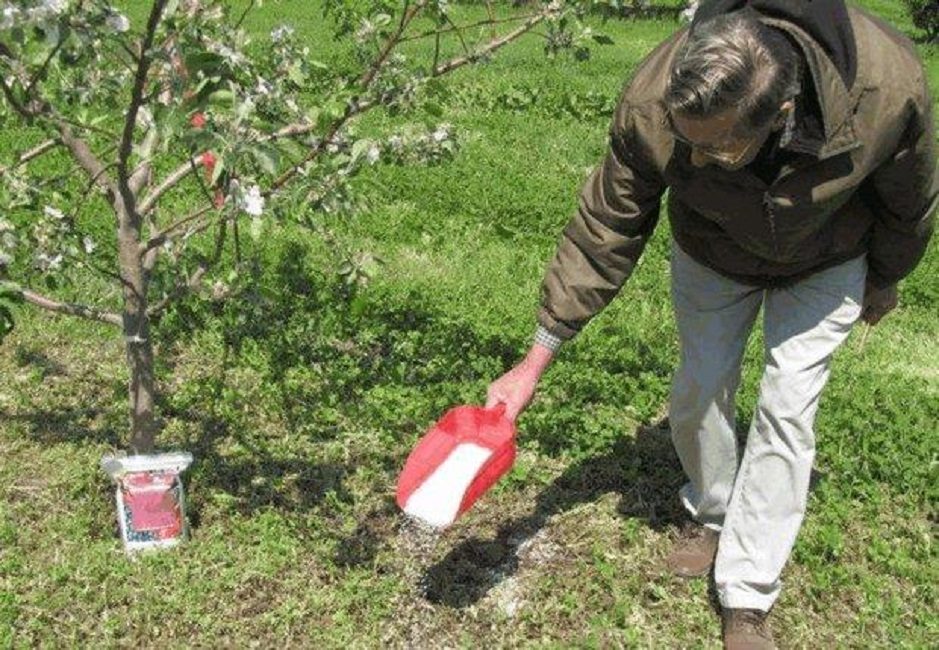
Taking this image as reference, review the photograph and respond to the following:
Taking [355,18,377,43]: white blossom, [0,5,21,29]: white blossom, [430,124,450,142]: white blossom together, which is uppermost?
[0,5,21,29]: white blossom

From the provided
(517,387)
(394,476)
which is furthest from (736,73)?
(394,476)

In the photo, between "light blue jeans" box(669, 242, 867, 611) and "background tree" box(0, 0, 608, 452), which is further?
"light blue jeans" box(669, 242, 867, 611)

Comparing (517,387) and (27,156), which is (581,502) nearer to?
(517,387)

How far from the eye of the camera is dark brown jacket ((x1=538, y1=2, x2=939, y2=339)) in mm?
2596

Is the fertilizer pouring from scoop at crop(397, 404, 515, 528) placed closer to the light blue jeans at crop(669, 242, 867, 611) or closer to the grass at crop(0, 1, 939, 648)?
the grass at crop(0, 1, 939, 648)

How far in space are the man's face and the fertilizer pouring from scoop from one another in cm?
89

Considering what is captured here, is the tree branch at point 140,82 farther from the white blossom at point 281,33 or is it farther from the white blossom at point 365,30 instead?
the white blossom at point 365,30

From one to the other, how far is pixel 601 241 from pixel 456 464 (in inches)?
27.9

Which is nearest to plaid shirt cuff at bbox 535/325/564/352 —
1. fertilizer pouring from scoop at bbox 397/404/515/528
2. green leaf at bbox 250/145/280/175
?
fertilizer pouring from scoop at bbox 397/404/515/528

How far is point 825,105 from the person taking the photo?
2490 mm

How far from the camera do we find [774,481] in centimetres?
322

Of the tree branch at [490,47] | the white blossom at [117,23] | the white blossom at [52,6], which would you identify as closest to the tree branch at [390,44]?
the tree branch at [490,47]

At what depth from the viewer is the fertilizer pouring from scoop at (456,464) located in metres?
2.93

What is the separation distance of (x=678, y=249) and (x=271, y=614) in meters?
1.57
